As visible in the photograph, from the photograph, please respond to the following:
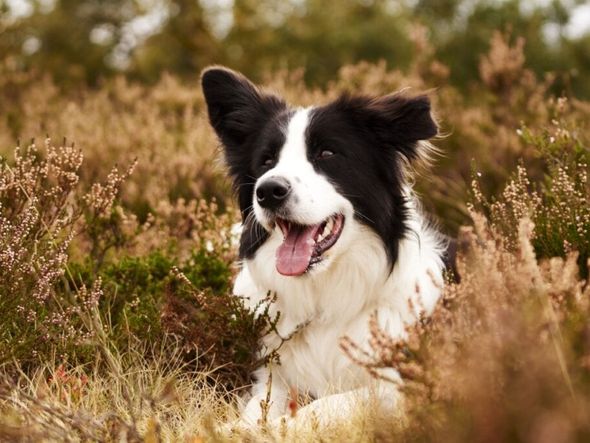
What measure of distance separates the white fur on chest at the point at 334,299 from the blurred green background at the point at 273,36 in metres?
10.0

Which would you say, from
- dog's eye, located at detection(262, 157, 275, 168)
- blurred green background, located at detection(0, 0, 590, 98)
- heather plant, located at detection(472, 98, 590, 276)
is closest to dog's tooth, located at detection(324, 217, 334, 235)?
dog's eye, located at detection(262, 157, 275, 168)

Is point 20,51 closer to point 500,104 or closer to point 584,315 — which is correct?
point 500,104

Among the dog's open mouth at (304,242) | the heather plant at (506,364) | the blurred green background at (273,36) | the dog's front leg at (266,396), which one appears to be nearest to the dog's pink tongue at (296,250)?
the dog's open mouth at (304,242)

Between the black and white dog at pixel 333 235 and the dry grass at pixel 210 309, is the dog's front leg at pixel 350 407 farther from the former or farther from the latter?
the black and white dog at pixel 333 235

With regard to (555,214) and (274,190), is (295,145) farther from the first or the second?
(555,214)

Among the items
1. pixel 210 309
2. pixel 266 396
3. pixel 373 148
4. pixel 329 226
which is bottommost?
pixel 266 396

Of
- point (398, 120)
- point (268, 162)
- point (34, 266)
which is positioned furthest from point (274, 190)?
point (34, 266)

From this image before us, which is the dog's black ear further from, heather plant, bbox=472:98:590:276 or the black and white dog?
heather plant, bbox=472:98:590:276

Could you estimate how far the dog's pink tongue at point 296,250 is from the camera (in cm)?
380

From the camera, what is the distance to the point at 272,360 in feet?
12.5

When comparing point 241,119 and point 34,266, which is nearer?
point 34,266

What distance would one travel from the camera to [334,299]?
398 centimetres

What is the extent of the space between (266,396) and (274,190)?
0.91 meters

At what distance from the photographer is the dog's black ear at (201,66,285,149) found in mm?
4367
